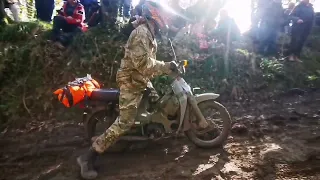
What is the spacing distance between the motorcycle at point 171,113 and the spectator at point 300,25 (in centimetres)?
507

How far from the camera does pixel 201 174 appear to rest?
391 centimetres

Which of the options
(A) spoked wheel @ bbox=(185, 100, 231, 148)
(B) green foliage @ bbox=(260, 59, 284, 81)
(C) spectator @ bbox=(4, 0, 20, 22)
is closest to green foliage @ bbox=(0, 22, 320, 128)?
(B) green foliage @ bbox=(260, 59, 284, 81)

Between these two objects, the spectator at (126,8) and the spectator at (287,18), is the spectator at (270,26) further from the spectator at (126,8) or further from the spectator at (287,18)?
the spectator at (126,8)

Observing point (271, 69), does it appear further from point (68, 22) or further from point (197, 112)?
point (68, 22)

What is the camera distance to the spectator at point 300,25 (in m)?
8.64

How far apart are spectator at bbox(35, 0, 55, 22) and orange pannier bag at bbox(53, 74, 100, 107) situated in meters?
4.91

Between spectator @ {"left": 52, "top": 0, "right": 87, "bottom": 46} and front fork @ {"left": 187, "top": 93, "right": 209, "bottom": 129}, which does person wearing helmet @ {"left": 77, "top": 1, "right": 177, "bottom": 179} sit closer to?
front fork @ {"left": 187, "top": 93, "right": 209, "bottom": 129}

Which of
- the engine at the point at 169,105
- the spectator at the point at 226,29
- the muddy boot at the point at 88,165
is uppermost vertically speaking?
the spectator at the point at 226,29

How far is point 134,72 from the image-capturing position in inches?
164

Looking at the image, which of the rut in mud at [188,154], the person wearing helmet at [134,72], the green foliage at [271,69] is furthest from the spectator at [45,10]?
the green foliage at [271,69]

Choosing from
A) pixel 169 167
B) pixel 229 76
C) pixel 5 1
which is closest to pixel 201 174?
pixel 169 167

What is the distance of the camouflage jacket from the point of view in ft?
13.0

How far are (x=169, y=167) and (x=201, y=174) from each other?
480 millimetres

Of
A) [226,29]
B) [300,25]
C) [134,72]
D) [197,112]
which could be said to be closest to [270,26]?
[300,25]
